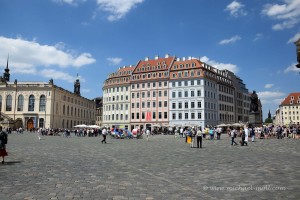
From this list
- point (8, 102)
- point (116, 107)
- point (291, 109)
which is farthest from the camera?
point (291, 109)

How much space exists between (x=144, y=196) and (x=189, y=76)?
235 ft

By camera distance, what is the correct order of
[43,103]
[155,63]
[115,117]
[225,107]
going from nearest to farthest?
1. [155,63]
2. [225,107]
3. [115,117]
4. [43,103]

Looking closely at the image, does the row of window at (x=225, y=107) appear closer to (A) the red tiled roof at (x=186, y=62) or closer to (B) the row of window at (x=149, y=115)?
(A) the red tiled roof at (x=186, y=62)

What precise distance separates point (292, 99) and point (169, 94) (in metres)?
90.9

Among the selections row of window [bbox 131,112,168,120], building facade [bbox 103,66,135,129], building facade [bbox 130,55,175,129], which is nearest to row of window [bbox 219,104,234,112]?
building facade [bbox 130,55,175,129]

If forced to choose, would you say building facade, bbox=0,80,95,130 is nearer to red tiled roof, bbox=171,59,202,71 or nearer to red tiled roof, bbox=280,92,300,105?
red tiled roof, bbox=171,59,202,71

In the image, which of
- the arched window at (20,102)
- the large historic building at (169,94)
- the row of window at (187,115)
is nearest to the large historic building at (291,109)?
the large historic building at (169,94)

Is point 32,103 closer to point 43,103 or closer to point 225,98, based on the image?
point 43,103

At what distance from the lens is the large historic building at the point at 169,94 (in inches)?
3024

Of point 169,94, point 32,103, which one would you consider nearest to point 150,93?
point 169,94

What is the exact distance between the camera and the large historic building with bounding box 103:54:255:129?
252 feet

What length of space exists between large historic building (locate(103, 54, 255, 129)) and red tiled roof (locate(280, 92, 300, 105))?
209ft

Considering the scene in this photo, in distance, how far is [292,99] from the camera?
14338 centimetres

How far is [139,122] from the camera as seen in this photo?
8400 centimetres
